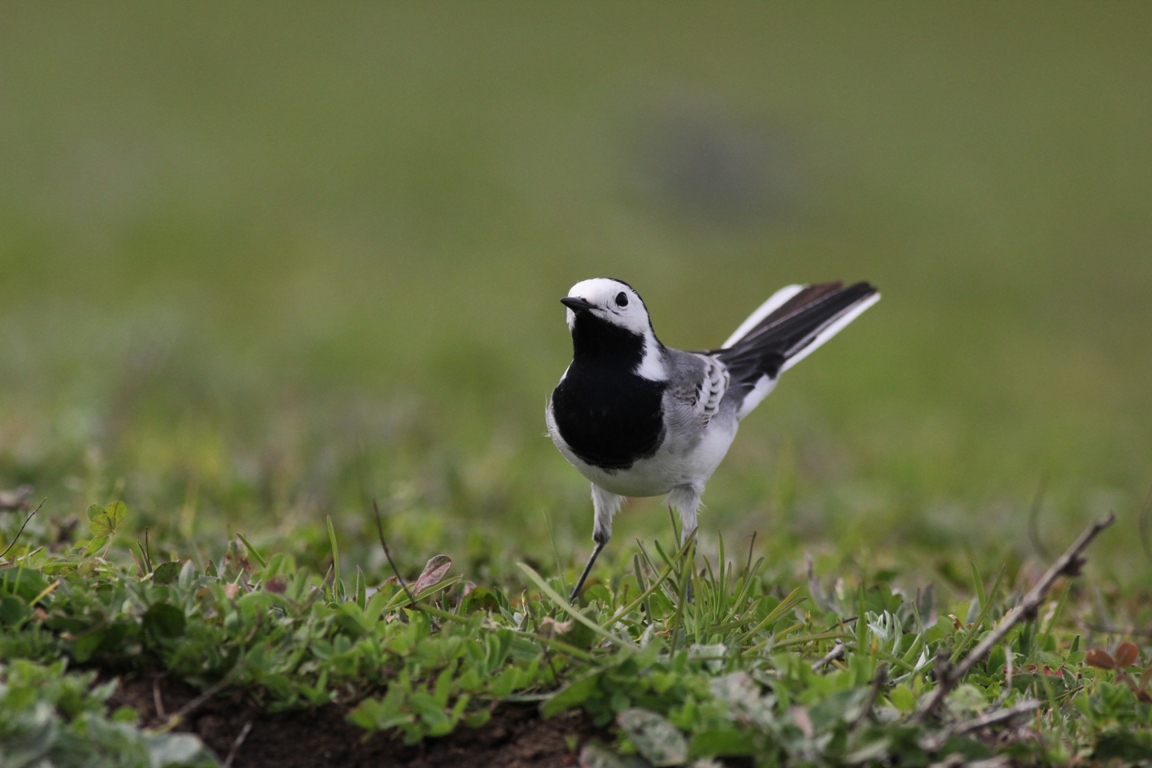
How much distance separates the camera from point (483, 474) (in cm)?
675

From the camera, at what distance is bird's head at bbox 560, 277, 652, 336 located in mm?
4316

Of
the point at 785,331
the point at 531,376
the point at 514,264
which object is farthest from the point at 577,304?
the point at 514,264

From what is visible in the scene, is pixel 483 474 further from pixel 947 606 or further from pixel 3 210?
pixel 3 210

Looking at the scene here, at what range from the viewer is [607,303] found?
4.36m

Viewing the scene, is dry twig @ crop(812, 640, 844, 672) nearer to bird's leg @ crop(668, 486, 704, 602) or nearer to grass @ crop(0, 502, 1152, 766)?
grass @ crop(0, 502, 1152, 766)

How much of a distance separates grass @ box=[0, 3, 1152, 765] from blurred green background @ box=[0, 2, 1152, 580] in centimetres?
6

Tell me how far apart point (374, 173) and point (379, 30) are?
1168 cm

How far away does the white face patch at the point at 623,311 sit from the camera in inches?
171

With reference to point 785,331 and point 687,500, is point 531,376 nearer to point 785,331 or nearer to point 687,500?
point 785,331

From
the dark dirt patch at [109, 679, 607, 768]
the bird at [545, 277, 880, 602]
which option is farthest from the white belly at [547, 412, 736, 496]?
the dark dirt patch at [109, 679, 607, 768]

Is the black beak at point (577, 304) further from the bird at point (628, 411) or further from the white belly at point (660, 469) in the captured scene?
the white belly at point (660, 469)

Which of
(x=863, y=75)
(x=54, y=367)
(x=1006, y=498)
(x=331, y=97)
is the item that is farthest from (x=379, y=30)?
(x=1006, y=498)

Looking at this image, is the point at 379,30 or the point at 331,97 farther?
the point at 379,30

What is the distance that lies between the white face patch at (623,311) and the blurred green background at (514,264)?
1064 millimetres
